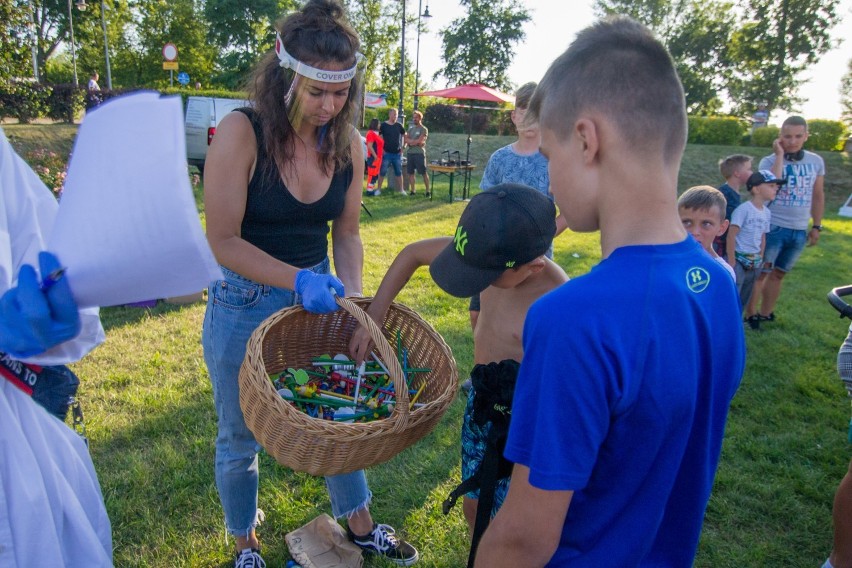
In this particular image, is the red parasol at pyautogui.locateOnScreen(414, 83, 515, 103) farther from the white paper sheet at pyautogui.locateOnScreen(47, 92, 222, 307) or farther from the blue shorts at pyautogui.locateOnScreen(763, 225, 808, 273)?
the white paper sheet at pyautogui.locateOnScreen(47, 92, 222, 307)

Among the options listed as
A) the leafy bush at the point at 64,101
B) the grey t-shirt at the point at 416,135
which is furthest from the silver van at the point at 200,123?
the leafy bush at the point at 64,101

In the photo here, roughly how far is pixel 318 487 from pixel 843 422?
3.51m

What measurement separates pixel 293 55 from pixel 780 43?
3705cm

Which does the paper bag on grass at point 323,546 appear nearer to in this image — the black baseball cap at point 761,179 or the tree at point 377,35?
the black baseball cap at point 761,179

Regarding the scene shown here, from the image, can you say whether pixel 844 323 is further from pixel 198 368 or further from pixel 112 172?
pixel 112 172

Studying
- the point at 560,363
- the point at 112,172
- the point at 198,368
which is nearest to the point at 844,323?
the point at 198,368

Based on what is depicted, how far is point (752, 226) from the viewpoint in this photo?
16.4 feet

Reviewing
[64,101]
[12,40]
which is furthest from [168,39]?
[12,40]

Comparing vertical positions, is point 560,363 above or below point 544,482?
above

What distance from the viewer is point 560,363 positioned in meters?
0.88

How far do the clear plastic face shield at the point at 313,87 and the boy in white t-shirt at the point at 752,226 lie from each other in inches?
162

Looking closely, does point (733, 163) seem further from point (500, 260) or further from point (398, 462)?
point (500, 260)

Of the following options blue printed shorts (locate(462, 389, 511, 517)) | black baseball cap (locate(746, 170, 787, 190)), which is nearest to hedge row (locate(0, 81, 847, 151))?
black baseball cap (locate(746, 170, 787, 190))

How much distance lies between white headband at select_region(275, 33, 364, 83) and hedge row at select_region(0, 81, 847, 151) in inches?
424
